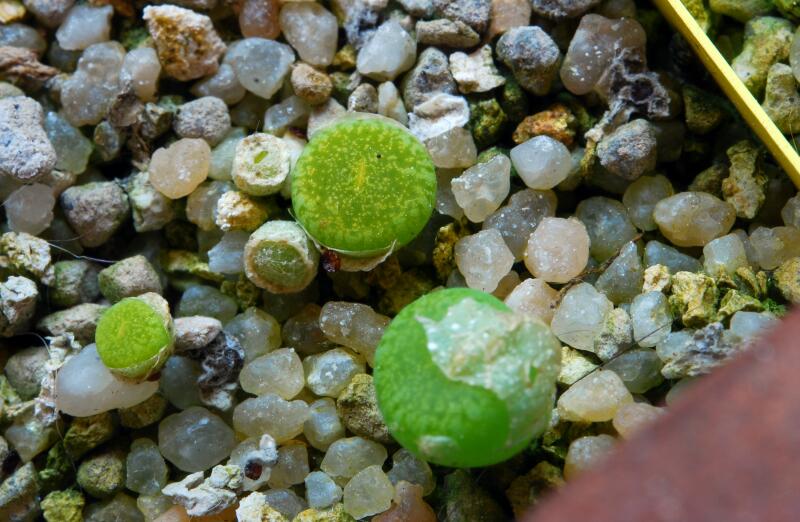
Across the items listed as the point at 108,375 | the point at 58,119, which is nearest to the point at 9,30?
the point at 58,119

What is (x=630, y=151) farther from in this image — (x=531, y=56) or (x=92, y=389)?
(x=92, y=389)

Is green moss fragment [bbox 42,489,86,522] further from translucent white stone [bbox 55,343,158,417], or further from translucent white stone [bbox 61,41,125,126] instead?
translucent white stone [bbox 61,41,125,126]

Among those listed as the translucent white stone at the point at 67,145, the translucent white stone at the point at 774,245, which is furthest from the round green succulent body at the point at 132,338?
the translucent white stone at the point at 774,245

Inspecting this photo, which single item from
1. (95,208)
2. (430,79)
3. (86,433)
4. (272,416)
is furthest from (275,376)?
(430,79)

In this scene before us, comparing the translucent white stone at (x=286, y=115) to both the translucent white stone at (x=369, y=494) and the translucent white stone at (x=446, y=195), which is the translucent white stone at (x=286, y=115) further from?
the translucent white stone at (x=369, y=494)

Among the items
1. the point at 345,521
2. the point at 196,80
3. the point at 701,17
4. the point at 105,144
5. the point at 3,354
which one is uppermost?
the point at 701,17

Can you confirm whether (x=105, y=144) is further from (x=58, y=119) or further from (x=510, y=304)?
(x=510, y=304)

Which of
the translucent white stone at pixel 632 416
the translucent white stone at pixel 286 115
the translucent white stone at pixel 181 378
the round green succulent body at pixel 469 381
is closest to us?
the round green succulent body at pixel 469 381
